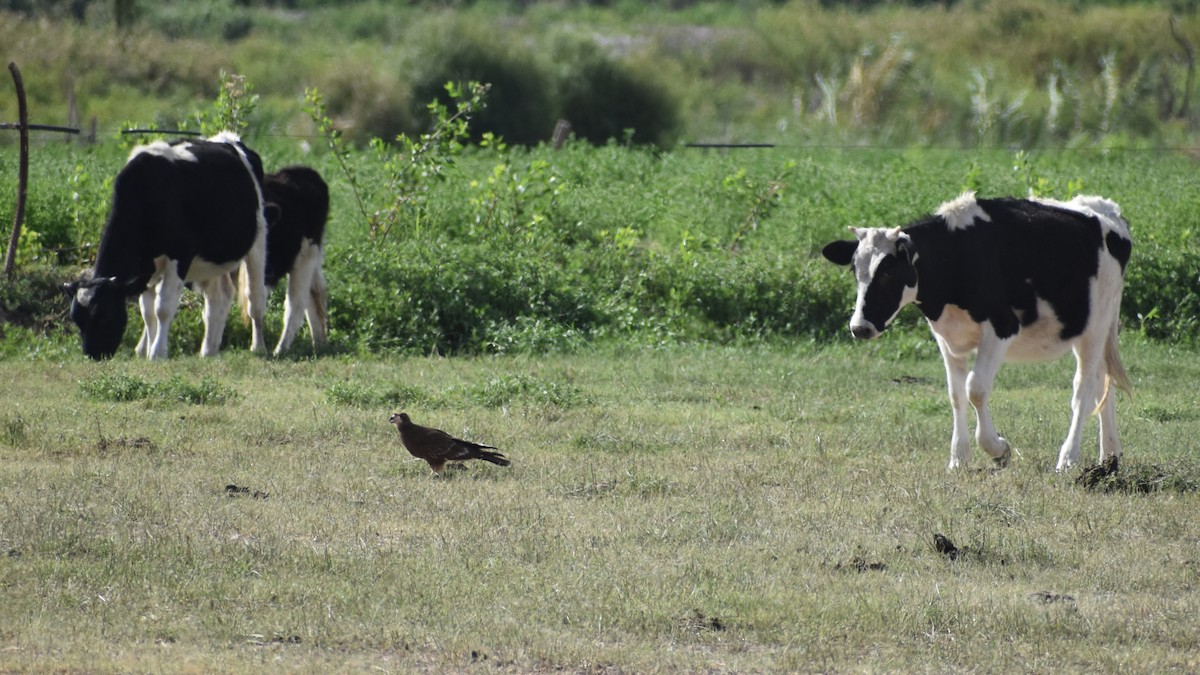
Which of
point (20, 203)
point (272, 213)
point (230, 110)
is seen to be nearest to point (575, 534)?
point (272, 213)

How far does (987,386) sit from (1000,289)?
61 cm

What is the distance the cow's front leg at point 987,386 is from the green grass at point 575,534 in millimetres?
217

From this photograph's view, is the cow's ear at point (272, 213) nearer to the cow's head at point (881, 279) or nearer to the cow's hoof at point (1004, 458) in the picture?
the cow's head at point (881, 279)

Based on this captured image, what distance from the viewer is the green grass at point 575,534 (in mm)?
6273

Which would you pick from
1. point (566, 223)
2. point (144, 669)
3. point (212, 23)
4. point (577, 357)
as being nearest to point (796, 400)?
point (577, 357)

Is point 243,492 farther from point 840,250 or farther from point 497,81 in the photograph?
point 497,81

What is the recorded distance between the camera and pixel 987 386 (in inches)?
387

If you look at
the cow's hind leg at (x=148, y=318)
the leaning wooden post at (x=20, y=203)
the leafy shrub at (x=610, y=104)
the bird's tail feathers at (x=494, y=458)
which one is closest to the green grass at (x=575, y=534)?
the bird's tail feathers at (x=494, y=458)

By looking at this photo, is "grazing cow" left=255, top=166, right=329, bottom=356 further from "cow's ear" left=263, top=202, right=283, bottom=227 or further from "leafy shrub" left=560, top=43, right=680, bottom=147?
"leafy shrub" left=560, top=43, right=680, bottom=147

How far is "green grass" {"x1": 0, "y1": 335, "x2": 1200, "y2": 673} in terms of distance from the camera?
6273 mm

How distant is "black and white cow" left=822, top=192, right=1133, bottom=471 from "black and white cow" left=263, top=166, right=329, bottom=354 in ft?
21.5

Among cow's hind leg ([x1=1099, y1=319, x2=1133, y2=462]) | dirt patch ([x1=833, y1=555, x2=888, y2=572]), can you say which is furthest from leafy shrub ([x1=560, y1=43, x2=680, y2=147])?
dirt patch ([x1=833, y1=555, x2=888, y2=572])

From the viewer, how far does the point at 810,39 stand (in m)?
40.6

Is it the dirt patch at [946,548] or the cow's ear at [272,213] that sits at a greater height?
the dirt patch at [946,548]
